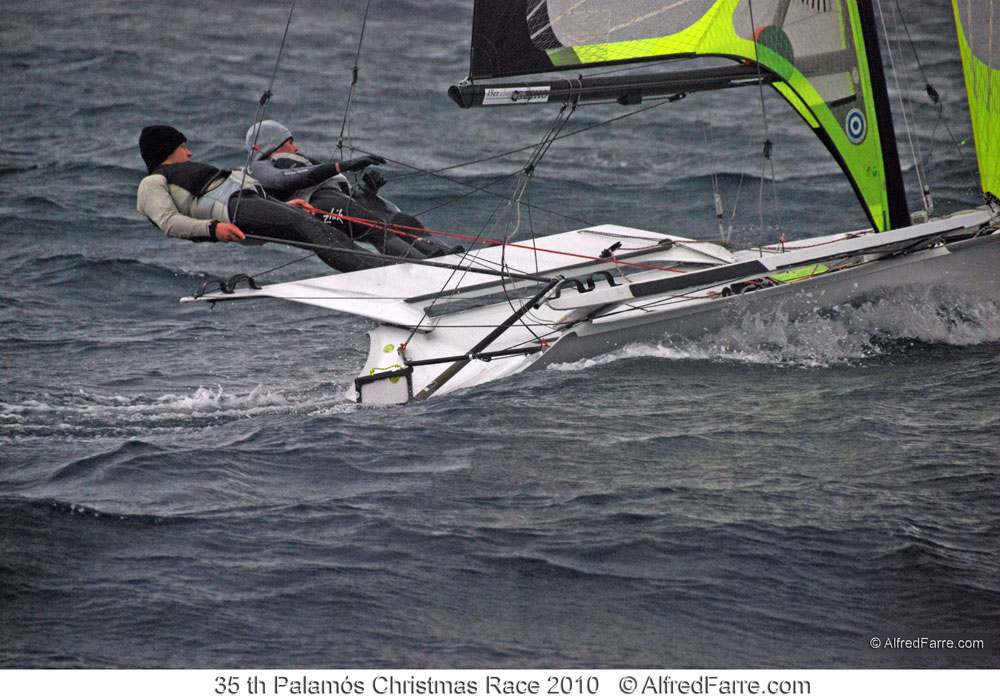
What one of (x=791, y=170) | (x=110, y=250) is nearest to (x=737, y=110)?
(x=791, y=170)

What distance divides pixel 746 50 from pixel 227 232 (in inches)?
108

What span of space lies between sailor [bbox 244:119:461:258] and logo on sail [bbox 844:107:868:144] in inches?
83.7

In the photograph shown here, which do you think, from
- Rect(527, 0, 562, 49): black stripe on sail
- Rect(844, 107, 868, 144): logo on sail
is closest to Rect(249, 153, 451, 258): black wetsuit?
Rect(527, 0, 562, 49): black stripe on sail

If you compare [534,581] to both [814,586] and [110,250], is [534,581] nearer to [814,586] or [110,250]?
[814,586]

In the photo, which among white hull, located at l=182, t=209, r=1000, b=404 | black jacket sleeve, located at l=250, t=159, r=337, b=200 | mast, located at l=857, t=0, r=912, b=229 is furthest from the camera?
black jacket sleeve, located at l=250, t=159, r=337, b=200

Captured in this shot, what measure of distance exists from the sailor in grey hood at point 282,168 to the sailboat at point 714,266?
57 cm

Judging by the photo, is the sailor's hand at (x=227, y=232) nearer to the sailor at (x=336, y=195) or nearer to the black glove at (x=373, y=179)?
the sailor at (x=336, y=195)

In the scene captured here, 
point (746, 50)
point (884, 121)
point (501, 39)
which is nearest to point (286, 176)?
point (501, 39)

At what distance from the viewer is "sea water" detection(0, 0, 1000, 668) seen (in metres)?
3.02

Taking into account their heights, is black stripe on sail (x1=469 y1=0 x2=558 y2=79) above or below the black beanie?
above

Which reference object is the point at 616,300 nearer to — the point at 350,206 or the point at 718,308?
the point at 718,308

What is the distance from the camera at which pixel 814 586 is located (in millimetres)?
3207

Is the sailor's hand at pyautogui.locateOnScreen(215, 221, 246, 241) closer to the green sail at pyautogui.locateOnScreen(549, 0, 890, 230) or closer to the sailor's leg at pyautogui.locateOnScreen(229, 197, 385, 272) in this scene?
the sailor's leg at pyautogui.locateOnScreen(229, 197, 385, 272)

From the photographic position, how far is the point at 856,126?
555 centimetres
